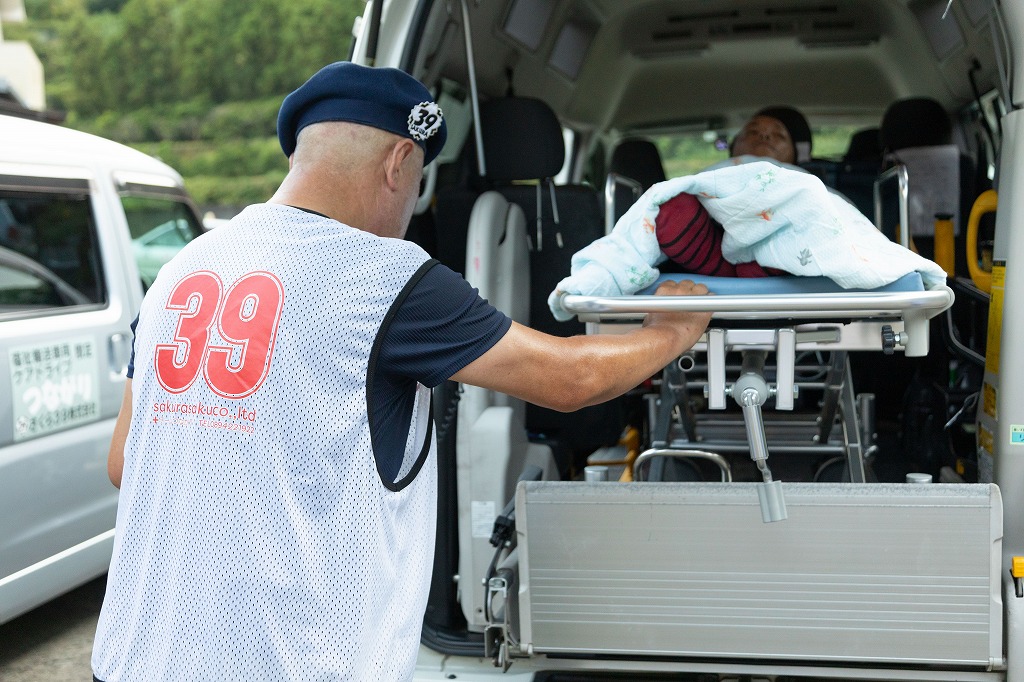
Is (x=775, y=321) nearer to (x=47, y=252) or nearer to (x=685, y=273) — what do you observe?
(x=685, y=273)

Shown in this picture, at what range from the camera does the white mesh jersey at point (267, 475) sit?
1545mm

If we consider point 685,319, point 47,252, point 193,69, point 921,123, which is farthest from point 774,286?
point 193,69

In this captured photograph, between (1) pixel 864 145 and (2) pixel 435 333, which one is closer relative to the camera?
(2) pixel 435 333

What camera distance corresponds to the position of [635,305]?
2.05 m

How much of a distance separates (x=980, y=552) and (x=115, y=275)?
365 centimetres

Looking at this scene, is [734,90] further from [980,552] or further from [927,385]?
[980,552]

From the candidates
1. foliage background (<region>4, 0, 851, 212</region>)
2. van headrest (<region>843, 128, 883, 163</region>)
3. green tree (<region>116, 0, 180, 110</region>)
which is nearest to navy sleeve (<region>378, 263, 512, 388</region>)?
van headrest (<region>843, 128, 883, 163</region>)

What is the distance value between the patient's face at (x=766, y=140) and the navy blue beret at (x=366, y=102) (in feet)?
7.72

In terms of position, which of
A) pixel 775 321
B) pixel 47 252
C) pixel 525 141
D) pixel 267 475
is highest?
pixel 525 141

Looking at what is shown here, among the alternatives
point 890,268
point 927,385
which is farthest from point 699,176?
point 927,385

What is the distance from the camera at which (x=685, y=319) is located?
6.83ft

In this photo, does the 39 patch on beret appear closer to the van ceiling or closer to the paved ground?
the van ceiling

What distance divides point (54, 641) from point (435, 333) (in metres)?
3.42

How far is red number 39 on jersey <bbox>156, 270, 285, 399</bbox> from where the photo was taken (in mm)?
1559
